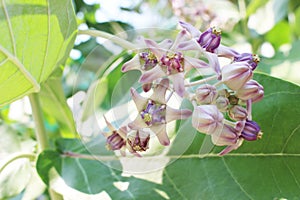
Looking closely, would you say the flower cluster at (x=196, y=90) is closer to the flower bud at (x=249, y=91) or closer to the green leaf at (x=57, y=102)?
the flower bud at (x=249, y=91)

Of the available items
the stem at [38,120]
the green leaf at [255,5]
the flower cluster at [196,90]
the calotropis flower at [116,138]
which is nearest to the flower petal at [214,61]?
the flower cluster at [196,90]

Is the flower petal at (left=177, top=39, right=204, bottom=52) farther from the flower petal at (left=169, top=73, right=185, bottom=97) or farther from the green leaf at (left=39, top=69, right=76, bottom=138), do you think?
the green leaf at (left=39, top=69, right=76, bottom=138)

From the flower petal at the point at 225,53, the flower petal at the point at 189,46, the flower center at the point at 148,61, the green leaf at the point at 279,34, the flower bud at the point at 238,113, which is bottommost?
the green leaf at the point at 279,34

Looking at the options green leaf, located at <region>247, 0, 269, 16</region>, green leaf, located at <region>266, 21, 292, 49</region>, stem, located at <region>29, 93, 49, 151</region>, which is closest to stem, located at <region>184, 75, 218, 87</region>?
stem, located at <region>29, 93, 49, 151</region>

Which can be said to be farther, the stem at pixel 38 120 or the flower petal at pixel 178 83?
the stem at pixel 38 120

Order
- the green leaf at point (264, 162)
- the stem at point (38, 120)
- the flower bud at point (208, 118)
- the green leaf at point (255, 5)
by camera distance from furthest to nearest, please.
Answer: the green leaf at point (255, 5), the stem at point (38, 120), the green leaf at point (264, 162), the flower bud at point (208, 118)

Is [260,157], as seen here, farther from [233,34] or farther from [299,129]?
[233,34]

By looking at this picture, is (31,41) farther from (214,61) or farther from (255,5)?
(255,5)

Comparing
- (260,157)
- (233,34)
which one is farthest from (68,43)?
(233,34)
